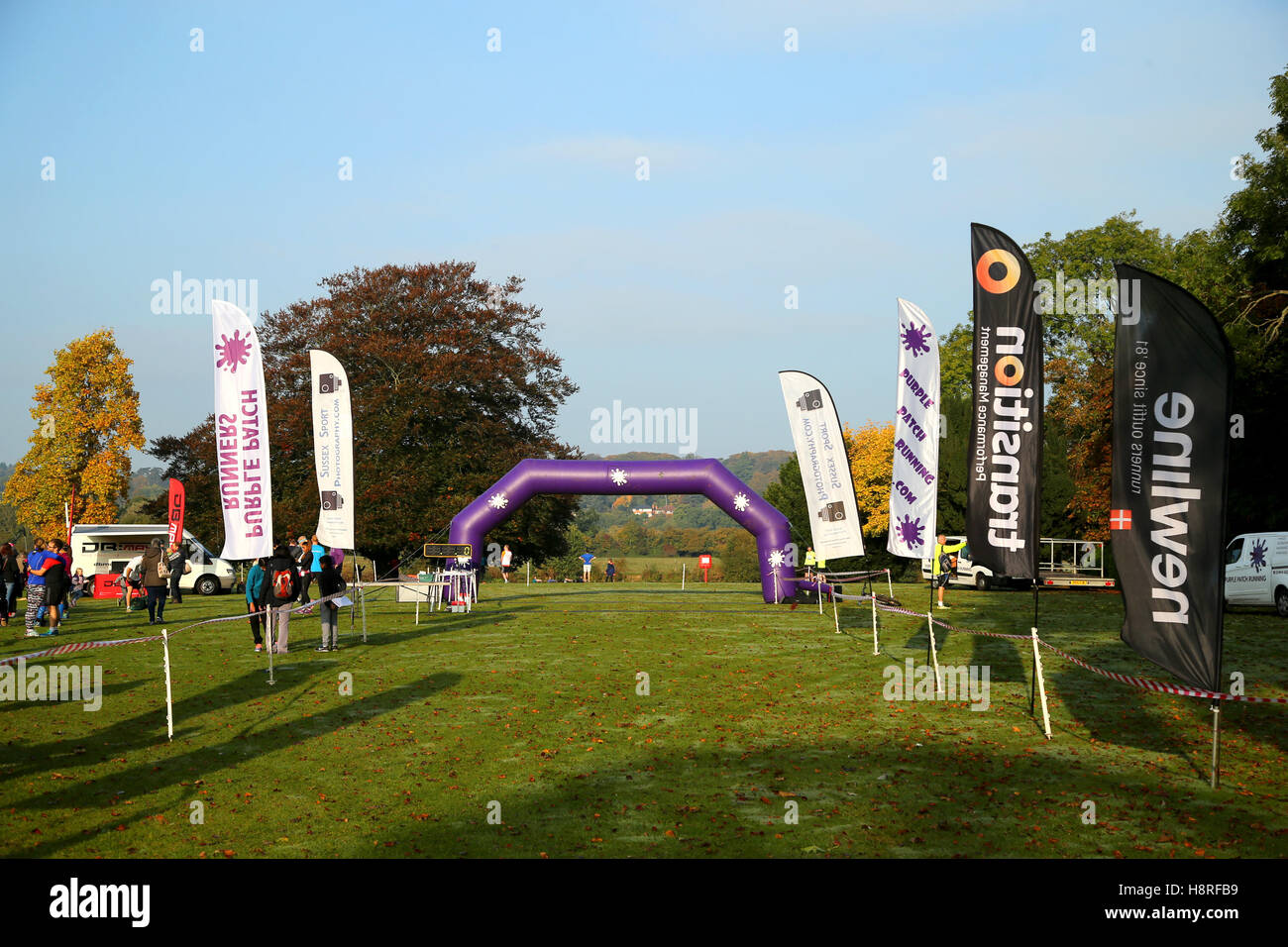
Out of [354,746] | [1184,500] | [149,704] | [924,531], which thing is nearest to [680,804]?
[354,746]

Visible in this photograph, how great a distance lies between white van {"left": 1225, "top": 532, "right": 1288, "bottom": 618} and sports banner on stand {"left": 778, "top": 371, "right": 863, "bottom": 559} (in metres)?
8.42

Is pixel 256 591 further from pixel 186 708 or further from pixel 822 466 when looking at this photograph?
pixel 822 466

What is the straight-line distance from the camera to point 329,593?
17297 mm

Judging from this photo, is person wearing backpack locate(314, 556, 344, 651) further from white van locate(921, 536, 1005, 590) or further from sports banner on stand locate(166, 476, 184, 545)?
white van locate(921, 536, 1005, 590)

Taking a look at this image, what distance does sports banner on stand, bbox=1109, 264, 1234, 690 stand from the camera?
28.9 ft

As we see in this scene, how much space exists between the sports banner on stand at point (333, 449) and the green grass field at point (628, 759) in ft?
9.86

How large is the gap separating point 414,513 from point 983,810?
35361 mm

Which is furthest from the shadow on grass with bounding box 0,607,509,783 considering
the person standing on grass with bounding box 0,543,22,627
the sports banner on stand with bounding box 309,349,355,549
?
the person standing on grass with bounding box 0,543,22,627

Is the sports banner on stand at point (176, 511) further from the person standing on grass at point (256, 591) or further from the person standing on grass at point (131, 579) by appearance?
the person standing on grass at point (256, 591)

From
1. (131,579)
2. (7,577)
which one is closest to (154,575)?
(7,577)

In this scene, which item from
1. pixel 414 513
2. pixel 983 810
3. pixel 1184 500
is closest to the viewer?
pixel 983 810
